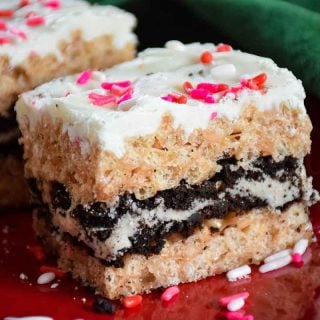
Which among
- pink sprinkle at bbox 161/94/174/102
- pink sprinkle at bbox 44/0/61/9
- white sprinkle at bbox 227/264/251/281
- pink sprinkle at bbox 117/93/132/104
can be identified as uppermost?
pink sprinkle at bbox 161/94/174/102

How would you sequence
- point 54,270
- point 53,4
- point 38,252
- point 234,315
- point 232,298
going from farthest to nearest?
1. point 53,4
2. point 38,252
3. point 54,270
4. point 232,298
5. point 234,315

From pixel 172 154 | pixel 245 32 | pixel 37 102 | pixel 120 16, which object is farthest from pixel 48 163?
pixel 245 32

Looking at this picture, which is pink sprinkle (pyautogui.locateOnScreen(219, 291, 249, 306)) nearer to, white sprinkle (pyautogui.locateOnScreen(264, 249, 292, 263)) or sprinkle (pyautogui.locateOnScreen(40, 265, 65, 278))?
white sprinkle (pyautogui.locateOnScreen(264, 249, 292, 263))

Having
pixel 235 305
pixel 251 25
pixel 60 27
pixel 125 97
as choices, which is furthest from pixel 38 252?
pixel 251 25

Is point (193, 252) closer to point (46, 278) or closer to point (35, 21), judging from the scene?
point (46, 278)

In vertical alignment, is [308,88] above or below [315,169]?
above

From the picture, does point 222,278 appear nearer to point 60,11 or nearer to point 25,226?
point 25,226

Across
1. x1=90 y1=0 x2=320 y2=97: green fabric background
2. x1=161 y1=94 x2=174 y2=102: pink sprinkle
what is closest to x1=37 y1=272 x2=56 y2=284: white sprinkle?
x1=161 y1=94 x2=174 y2=102: pink sprinkle
